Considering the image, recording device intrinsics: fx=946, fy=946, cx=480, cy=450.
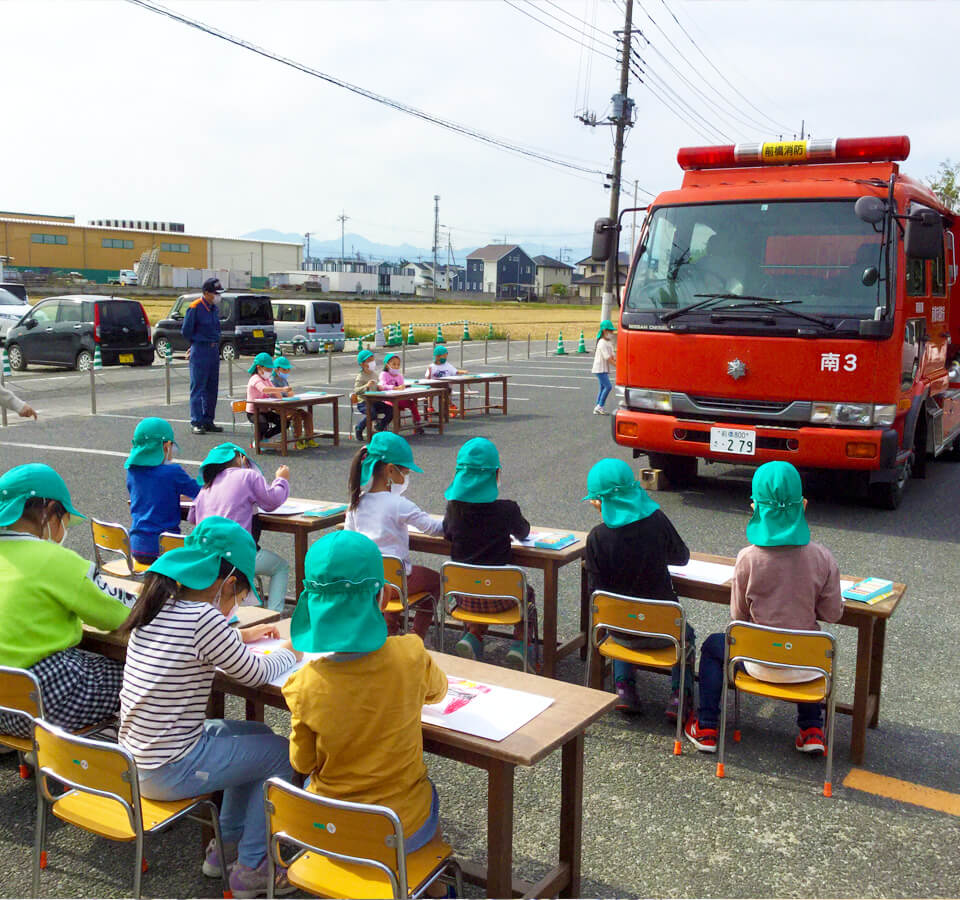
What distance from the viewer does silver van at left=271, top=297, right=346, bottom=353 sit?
2997 centimetres

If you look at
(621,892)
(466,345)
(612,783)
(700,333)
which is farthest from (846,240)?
(466,345)

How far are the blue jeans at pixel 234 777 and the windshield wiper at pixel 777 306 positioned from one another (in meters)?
6.21

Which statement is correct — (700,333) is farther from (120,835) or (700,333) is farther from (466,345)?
(466,345)

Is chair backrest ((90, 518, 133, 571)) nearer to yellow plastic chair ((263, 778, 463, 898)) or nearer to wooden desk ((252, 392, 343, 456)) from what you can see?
yellow plastic chair ((263, 778, 463, 898))

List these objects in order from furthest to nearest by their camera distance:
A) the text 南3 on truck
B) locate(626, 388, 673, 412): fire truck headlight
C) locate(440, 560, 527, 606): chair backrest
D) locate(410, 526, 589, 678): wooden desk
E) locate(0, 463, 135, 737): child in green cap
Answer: locate(626, 388, 673, 412): fire truck headlight < the text 南3 on truck < locate(410, 526, 589, 678): wooden desk < locate(440, 560, 527, 606): chair backrest < locate(0, 463, 135, 737): child in green cap

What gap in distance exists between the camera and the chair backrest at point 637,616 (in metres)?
4.27

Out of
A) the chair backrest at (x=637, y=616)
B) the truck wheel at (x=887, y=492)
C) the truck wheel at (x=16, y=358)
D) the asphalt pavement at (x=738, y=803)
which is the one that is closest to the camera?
the asphalt pavement at (x=738, y=803)

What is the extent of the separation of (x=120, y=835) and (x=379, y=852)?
92 centimetres

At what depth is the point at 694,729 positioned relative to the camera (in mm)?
4414

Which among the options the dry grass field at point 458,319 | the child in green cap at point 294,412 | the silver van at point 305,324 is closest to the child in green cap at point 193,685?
the child in green cap at point 294,412

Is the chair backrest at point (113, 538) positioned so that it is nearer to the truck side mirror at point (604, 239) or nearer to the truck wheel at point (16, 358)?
the truck side mirror at point (604, 239)

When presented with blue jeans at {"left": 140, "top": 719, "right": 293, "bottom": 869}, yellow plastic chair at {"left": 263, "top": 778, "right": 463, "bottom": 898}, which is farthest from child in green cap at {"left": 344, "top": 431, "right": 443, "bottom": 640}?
yellow plastic chair at {"left": 263, "top": 778, "right": 463, "bottom": 898}

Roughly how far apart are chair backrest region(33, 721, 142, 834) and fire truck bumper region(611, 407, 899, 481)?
6.67 meters

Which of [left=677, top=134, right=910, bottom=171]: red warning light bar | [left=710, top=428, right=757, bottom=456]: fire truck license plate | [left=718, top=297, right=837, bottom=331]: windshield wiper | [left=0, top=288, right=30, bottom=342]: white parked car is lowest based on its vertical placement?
[left=710, top=428, right=757, bottom=456]: fire truck license plate
